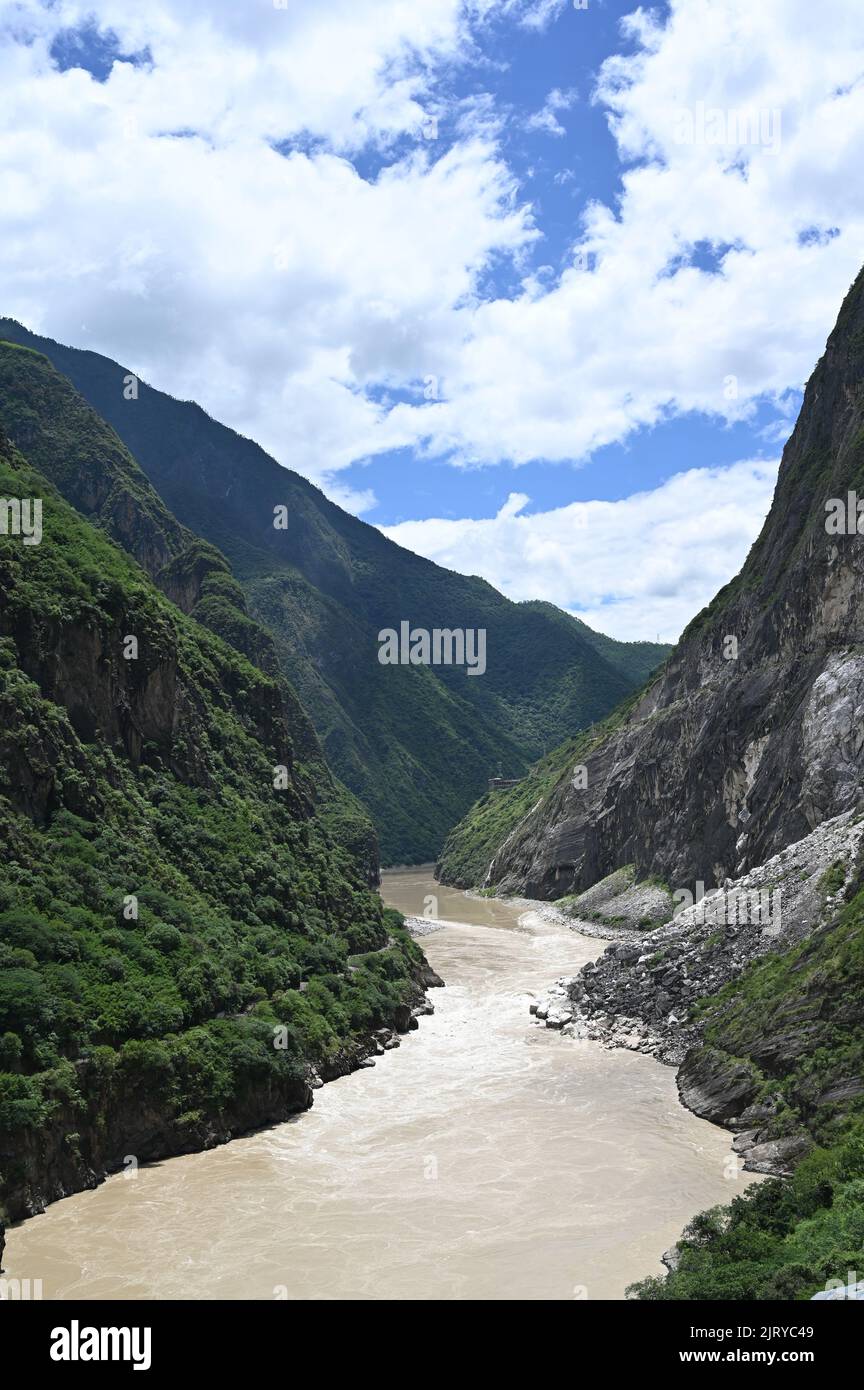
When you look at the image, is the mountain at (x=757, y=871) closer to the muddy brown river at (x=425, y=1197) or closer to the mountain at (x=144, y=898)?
the muddy brown river at (x=425, y=1197)

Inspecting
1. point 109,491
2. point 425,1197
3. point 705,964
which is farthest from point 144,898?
point 109,491

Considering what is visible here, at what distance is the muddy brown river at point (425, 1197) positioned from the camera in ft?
75.8

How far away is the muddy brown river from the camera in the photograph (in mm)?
23109

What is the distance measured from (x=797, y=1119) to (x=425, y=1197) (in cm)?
1106

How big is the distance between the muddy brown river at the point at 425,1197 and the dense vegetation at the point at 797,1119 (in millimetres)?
2306

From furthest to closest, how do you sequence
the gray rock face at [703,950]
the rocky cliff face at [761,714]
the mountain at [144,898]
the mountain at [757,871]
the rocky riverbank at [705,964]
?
the rocky cliff face at [761,714] → the gray rock face at [703,950] → the rocky riverbank at [705,964] → the mountain at [144,898] → the mountain at [757,871]

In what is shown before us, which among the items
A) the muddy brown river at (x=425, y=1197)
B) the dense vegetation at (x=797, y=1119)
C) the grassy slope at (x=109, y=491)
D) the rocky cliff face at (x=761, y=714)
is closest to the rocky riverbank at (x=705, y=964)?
the dense vegetation at (x=797, y=1119)

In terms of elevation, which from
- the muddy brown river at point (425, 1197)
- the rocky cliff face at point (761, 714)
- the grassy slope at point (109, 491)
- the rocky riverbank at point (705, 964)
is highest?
the grassy slope at point (109, 491)

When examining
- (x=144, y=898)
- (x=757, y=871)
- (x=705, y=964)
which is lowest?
(x=705, y=964)

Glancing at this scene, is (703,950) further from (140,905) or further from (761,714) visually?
(761,714)

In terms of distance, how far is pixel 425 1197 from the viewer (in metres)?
28.1

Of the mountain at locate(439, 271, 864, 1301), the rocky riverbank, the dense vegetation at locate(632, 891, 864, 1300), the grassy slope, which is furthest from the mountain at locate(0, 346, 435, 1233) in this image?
the grassy slope
